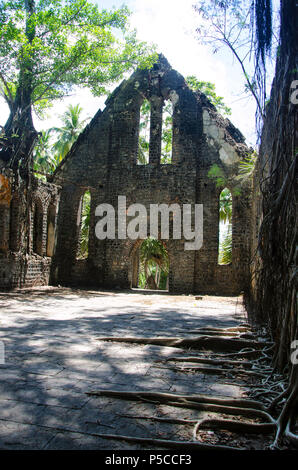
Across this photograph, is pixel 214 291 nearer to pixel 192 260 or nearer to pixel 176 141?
pixel 192 260

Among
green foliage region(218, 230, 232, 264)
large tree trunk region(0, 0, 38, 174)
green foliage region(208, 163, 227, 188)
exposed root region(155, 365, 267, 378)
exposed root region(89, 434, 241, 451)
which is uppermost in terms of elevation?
large tree trunk region(0, 0, 38, 174)

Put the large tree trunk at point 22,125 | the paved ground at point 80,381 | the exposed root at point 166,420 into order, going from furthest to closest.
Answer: the large tree trunk at point 22,125
the exposed root at point 166,420
the paved ground at point 80,381

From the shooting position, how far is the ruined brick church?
12.5 m

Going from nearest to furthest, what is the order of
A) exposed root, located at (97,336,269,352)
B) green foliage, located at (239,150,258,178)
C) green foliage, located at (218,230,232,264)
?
exposed root, located at (97,336,269,352), green foliage, located at (239,150,258,178), green foliage, located at (218,230,232,264)

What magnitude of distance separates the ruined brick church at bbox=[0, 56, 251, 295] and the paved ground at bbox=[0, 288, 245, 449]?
22.9ft

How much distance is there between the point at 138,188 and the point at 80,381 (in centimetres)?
1119

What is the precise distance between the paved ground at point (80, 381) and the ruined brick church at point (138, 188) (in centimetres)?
699

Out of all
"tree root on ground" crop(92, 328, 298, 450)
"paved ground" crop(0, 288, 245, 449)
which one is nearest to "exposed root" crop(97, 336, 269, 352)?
"paved ground" crop(0, 288, 245, 449)

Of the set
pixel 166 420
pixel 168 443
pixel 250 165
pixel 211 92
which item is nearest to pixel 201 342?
pixel 166 420

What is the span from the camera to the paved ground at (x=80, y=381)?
2.04m

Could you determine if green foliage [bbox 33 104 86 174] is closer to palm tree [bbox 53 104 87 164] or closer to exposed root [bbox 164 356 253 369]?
palm tree [bbox 53 104 87 164]

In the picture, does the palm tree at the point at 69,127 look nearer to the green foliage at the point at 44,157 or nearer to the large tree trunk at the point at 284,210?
the green foliage at the point at 44,157

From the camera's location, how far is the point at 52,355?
3.56 metres

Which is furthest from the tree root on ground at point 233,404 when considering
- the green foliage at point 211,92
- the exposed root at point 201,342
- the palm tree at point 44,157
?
the palm tree at point 44,157
